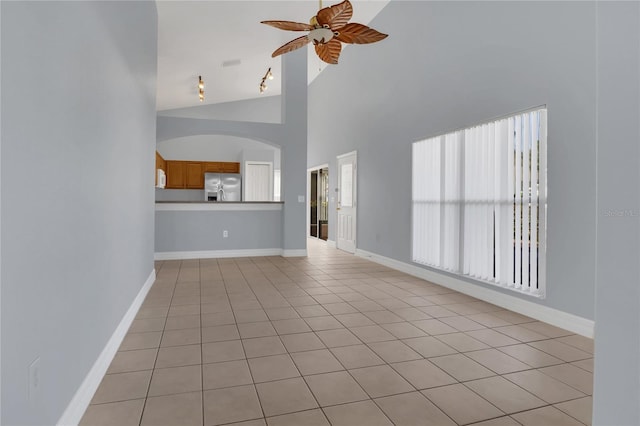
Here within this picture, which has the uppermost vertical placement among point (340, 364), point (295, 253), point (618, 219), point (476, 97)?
point (476, 97)

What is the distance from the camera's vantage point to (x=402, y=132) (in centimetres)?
550

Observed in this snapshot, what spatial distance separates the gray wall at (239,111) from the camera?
1010 cm

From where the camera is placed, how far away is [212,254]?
263 inches

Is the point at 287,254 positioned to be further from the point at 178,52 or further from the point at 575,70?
the point at 575,70

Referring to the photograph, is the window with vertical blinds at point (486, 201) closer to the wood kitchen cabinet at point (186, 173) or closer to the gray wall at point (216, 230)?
the gray wall at point (216, 230)

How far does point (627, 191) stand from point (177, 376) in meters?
2.32

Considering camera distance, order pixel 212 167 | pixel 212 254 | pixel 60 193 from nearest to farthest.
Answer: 1. pixel 60 193
2. pixel 212 254
3. pixel 212 167

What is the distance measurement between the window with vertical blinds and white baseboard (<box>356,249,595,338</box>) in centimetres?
12

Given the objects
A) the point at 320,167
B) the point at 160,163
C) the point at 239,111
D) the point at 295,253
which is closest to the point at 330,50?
the point at 295,253

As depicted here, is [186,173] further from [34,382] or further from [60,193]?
[34,382]

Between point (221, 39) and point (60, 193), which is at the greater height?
point (221, 39)

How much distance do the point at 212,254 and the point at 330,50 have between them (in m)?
4.27

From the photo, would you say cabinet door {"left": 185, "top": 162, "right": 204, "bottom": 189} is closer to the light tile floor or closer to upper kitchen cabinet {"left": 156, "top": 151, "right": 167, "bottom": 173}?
upper kitchen cabinet {"left": 156, "top": 151, "right": 167, "bottom": 173}

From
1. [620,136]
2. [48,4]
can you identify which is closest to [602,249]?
[620,136]
